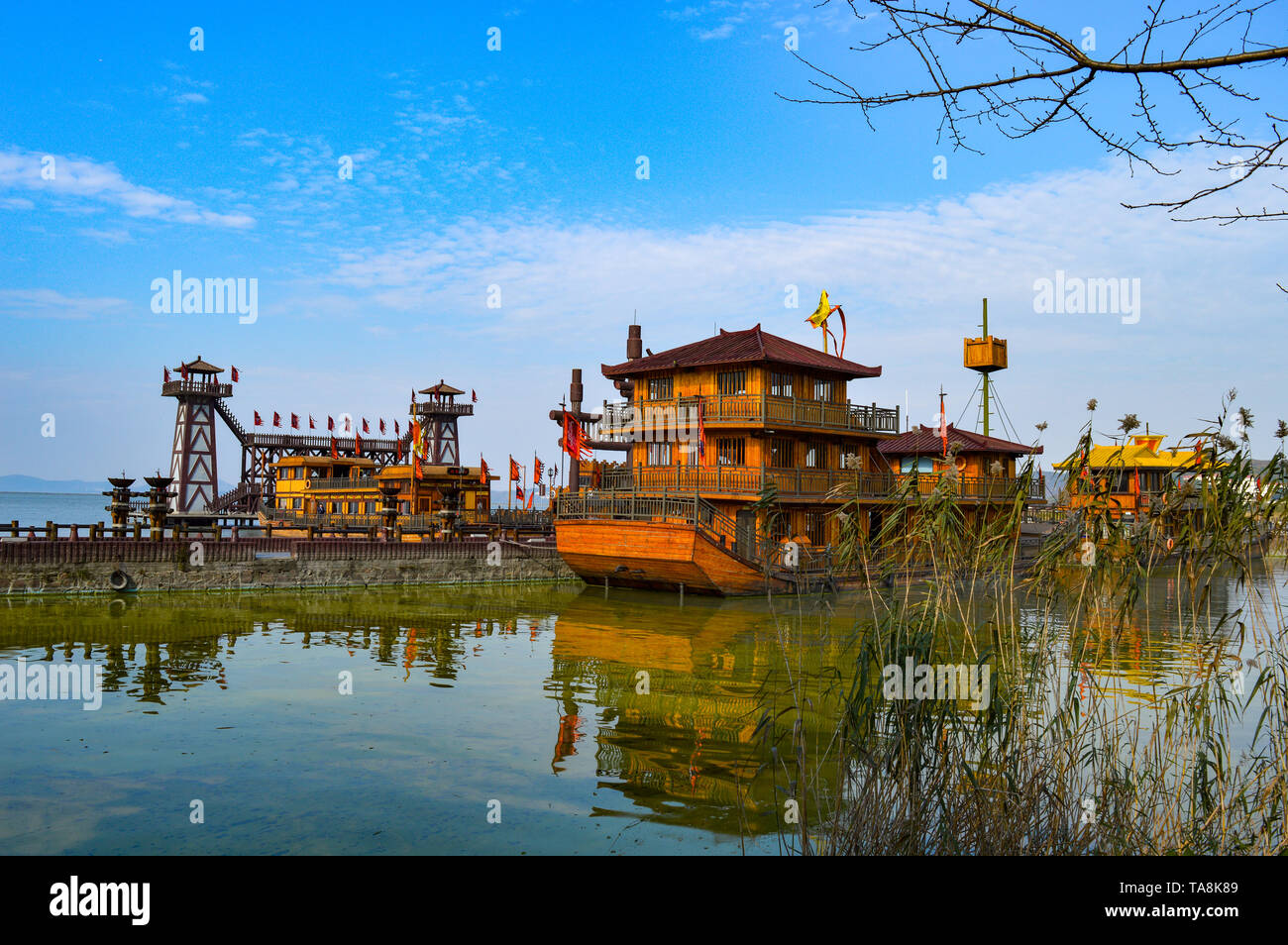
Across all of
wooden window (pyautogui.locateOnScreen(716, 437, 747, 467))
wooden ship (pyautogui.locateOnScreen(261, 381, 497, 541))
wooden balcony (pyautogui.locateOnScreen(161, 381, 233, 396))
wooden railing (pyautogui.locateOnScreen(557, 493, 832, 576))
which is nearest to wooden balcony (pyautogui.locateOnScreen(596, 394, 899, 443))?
wooden window (pyautogui.locateOnScreen(716, 437, 747, 467))

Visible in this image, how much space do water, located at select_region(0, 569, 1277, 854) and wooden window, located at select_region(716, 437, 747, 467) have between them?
32.9ft

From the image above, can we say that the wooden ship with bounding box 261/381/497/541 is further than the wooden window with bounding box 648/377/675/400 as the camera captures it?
Yes

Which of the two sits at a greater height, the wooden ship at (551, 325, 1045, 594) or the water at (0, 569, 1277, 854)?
the wooden ship at (551, 325, 1045, 594)

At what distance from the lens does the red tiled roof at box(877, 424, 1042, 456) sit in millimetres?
41125

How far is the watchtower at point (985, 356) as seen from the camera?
167ft

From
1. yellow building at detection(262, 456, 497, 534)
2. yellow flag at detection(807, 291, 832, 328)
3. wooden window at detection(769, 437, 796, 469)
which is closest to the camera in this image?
wooden window at detection(769, 437, 796, 469)

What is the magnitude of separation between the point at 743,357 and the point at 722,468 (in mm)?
4285

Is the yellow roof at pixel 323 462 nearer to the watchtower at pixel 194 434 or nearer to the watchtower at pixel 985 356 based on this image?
the watchtower at pixel 194 434

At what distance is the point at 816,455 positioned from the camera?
35375 mm

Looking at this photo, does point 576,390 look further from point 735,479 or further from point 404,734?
point 404,734

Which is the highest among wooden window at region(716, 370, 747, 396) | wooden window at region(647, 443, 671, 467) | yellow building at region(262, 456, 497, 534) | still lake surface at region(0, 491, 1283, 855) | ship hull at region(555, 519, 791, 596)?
wooden window at region(716, 370, 747, 396)

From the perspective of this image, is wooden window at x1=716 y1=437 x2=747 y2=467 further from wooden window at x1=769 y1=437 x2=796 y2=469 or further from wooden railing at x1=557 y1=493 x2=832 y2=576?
wooden railing at x1=557 y1=493 x2=832 y2=576

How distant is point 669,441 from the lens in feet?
112

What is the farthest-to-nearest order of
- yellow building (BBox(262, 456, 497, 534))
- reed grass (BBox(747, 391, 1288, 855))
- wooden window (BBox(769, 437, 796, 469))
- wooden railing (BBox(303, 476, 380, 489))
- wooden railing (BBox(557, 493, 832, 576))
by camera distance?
wooden railing (BBox(303, 476, 380, 489)) < yellow building (BBox(262, 456, 497, 534)) < wooden window (BBox(769, 437, 796, 469)) < wooden railing (BBox(557, 493, 832, 576)) < reed grass (BBox(747, 391, 1288, 855))
